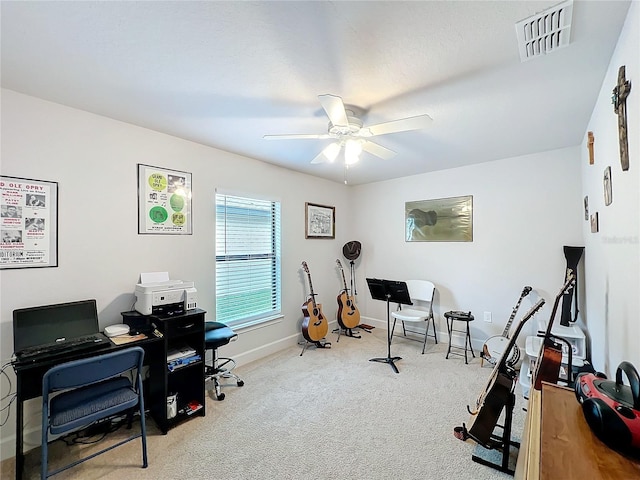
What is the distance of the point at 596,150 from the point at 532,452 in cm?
233

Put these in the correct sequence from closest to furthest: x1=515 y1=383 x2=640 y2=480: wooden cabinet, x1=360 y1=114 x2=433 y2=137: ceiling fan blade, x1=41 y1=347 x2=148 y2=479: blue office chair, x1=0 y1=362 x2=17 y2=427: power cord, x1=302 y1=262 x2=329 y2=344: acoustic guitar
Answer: x1=515 y1=383 x2=640 y2=480: wooden cabinet
x1=41 y1=347 x2=148 y2=479: blue office chair
x1=360 y1=114 x2=433 y2=137: ceiling fan blade
x1=0 y1=362 x2=17 y2=427: power cord
x1=302 y1=262 x2=329 y2=344: acoustic guitar

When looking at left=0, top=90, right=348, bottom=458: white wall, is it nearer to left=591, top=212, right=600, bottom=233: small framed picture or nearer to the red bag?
the red bag

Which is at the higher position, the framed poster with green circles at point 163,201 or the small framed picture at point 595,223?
the framed poster with green circles at point 163,201

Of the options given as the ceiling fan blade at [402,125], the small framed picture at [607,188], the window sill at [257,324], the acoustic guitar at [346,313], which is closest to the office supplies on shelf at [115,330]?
the window sill at [257,324]

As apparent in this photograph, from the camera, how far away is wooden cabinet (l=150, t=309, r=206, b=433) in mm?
2155

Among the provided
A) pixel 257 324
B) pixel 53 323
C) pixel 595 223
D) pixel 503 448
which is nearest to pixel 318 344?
pixel 257 324

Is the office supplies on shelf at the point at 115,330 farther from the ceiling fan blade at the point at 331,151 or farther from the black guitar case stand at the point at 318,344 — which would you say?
the black guitar case stand at the point at 318,344

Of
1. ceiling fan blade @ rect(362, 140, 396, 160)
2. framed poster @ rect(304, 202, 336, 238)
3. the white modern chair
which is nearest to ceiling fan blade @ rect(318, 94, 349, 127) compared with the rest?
ceiling fan blade @ rect(362, 140, 396, 160)

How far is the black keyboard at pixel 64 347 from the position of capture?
169 centimetres

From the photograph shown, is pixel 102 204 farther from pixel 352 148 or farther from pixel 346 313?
pixel 346 313

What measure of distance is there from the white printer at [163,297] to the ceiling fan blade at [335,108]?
1783 millimetres

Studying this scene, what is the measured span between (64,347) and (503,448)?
284 cm

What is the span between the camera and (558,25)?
130 cm

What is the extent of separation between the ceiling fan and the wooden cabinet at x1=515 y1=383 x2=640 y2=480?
5.15ft
